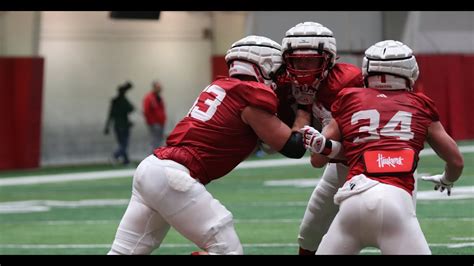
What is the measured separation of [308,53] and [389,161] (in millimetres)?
1035

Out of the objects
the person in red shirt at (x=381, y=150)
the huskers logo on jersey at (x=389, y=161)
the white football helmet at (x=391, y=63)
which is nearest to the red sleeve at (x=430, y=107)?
the person in red shirt at (x=381, y=150)

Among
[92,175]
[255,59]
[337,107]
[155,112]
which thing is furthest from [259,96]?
[155,112]

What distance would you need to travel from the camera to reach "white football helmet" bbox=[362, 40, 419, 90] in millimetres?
5531

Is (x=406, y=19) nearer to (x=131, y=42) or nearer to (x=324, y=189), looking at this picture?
(x=131, y=42)

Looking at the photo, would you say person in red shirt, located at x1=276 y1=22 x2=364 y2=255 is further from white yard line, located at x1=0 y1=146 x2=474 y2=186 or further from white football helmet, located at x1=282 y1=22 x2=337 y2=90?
white yard line, located at x1=0 y1=146 x2=474 y2=186

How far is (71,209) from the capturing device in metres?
12.7

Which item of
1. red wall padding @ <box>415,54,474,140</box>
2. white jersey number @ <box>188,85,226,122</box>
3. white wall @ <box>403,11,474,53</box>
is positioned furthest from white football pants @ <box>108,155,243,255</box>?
white wall @ <box>403,11,474,53</box>

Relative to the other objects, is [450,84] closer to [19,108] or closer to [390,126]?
[19,108]

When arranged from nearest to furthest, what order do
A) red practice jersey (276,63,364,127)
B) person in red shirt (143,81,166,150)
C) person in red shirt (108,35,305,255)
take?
person in red shirt (108,35,305,255) < red practice jersey (276,63,364,127) < person in red shirt (143,81,166,150)

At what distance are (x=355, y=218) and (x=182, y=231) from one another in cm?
102

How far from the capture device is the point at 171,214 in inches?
222

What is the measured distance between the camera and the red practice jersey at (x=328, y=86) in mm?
6199

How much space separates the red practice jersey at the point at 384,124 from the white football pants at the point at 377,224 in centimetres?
12

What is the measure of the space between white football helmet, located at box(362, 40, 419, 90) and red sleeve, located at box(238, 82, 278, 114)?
1.74ft
